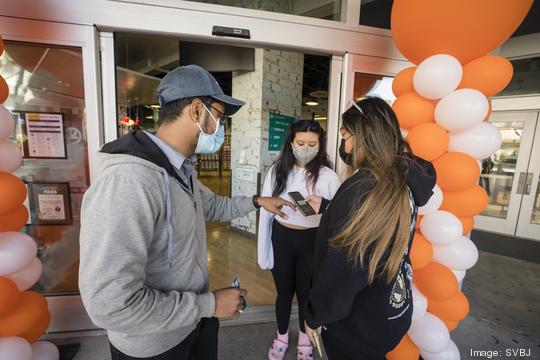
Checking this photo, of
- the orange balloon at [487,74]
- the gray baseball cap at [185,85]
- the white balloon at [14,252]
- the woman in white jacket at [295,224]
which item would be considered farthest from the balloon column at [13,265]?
the orange balloon at [487,74]

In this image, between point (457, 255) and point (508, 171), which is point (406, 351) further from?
point (508, 171)

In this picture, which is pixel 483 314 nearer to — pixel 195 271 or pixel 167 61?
pixel 195 271

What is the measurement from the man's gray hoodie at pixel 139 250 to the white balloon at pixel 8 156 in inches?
41.6

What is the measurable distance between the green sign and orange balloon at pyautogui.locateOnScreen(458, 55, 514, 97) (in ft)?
9.36

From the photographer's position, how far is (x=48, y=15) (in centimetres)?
176

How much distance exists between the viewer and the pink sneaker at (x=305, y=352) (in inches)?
75.2

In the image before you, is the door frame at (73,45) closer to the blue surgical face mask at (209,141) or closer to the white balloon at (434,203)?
A: the blue surgical face mask at (209,141)

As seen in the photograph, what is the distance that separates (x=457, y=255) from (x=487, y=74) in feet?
3.50

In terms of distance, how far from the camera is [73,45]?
5.98ft

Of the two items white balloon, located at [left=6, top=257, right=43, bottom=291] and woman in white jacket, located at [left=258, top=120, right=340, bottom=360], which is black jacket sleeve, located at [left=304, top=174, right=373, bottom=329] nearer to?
woman in white jacket, located at [left=258, top=120, right=340, bottom=360]

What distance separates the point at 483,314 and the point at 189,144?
124 inches

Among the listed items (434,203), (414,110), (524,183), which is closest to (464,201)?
(434,203)

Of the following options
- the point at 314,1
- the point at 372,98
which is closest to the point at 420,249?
the point at 372,98

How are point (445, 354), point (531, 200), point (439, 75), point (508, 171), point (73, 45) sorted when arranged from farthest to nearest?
point (508, 171)
point (531, 200)
point (73, 45)
point (445, 354)
point (439, 75)
